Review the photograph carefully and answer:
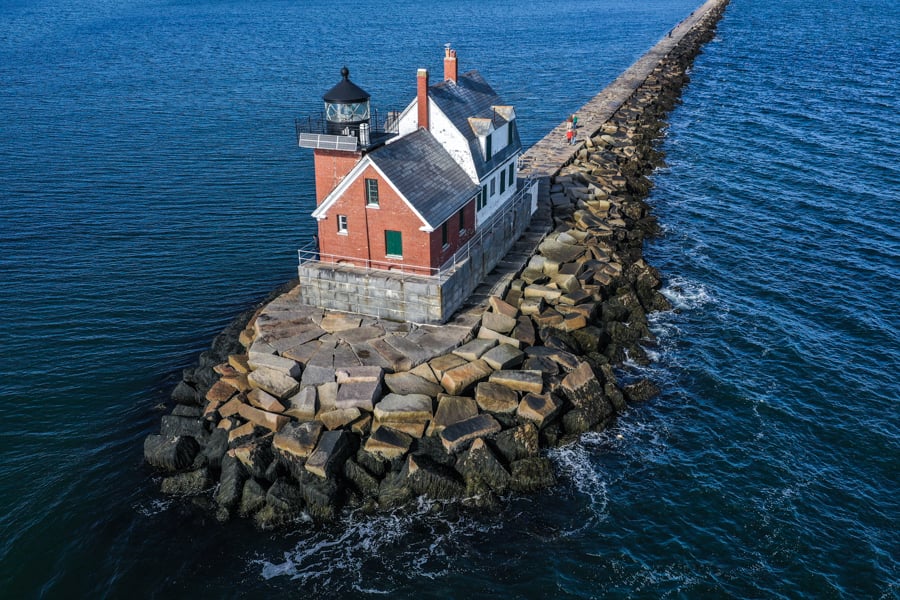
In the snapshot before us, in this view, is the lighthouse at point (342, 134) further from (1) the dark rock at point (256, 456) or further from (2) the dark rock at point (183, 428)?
(1) the dark rock at point (256, 456)

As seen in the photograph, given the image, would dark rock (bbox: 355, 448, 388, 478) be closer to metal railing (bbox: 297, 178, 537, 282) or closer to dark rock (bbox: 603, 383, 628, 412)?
metal railing (bbox: 297, 178, 537, 282)

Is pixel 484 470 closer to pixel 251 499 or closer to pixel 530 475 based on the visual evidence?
pixel 530 475

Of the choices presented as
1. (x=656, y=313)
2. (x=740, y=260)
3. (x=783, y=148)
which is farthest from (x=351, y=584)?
(x=783, y=148)

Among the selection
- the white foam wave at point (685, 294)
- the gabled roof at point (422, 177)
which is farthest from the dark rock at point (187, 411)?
the white foam wave at point (685, 294)

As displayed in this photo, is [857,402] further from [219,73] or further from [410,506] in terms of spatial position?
[219,73]

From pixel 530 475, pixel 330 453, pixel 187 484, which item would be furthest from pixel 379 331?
pixel 187 484

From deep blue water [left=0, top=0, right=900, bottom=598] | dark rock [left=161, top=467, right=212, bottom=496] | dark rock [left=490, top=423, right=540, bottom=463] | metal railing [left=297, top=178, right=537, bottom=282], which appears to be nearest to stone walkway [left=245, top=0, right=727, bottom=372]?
metal railing [left=297, top=178, right=537, bottom=282]

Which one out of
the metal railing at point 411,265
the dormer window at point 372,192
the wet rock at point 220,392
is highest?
the dormer window at point 372,192
